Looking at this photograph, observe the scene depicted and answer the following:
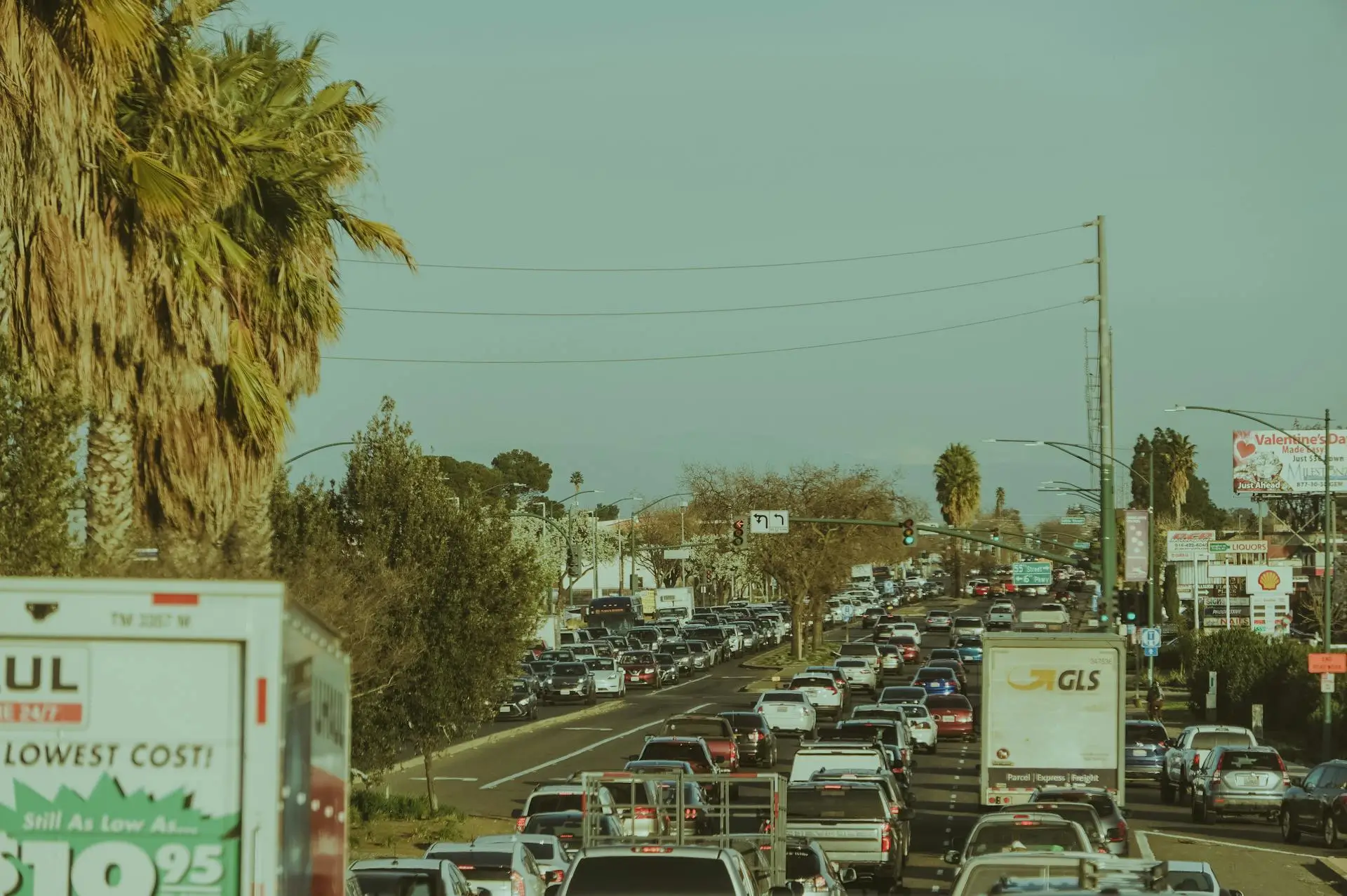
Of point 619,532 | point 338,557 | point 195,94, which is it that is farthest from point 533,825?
point 619,532

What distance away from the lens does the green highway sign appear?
333 ft

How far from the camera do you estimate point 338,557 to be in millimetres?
25562

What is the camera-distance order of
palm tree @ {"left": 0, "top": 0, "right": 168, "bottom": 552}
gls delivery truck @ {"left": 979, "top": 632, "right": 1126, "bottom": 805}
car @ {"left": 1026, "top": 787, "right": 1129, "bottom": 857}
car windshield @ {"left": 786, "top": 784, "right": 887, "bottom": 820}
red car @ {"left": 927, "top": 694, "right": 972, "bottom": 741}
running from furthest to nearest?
red car @ {"left": 927, "top": 694, "right": 972, "bottom": 741}
gls delivery truck @ {"left": 979, "top": 632, "right": 1126, "bottom": 805}
car windshield @ {"left": 786, "top": 784, "right": 887, "bottom": 820}
car @ {"left": 1026, "top": 787, "right": 1129, "bottom": 857}
palm tree @ {"left": 0, "top": 0, "right": 168, "bottom": 552}

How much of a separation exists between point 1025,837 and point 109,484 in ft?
34.0

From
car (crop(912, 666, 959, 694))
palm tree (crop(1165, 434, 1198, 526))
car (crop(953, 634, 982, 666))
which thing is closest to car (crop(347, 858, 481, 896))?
car (crop(912, 666, 959, 694))

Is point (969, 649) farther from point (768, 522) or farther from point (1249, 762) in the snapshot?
point (1249, 762)

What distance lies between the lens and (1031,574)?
103188 millimetres

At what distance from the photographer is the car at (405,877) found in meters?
15.0

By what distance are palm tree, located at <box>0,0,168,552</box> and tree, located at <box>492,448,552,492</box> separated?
474 feet

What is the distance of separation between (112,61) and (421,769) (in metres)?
28.4

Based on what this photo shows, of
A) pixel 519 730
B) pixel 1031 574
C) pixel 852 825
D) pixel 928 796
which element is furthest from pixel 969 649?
pixel 852 825

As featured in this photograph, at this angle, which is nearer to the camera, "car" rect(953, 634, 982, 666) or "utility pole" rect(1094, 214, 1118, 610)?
"utility pole" rect(1094, 214, 1118, 610)

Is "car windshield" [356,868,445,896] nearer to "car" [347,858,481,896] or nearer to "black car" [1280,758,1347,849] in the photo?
"car" [347,858,481,896]

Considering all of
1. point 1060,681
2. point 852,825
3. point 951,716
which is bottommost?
point 951,716
